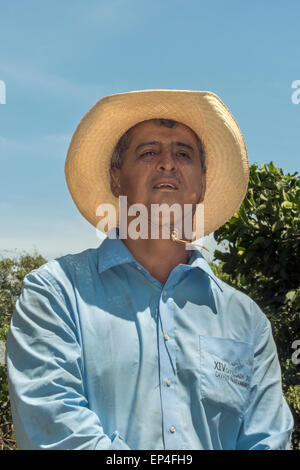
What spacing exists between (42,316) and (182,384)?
21.8 inches

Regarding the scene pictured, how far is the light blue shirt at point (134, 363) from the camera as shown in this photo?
1.88 metres

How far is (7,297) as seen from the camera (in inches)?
344

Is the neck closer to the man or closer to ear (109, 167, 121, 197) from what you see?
the man

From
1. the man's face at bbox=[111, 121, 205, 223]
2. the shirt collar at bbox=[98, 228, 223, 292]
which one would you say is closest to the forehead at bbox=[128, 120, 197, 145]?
the man's face at bbox=[111, 121, 205, 223]

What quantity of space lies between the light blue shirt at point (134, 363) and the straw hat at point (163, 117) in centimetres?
59

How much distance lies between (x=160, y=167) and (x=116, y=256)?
0.41m

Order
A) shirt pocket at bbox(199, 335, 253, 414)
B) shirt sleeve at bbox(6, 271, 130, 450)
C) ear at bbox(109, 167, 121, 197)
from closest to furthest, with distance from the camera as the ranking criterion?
shirt sleeve at bbox(6, 271, 130, 450)
shirt pocket at bbox(199, 335, 253, 414)
ear at bbox(109, 167, 121, 197)

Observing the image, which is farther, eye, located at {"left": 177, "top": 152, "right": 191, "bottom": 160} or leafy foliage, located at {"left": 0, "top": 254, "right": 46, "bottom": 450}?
leafy foliage, located at {"left": 0, "top": 254, "right": 46, "bottom": 450}

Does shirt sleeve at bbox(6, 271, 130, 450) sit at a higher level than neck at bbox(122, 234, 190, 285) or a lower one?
lower

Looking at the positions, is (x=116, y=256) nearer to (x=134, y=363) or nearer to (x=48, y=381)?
(x=134, y=363)

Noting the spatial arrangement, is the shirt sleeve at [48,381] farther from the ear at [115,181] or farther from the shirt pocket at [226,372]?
the ear at [115,181]

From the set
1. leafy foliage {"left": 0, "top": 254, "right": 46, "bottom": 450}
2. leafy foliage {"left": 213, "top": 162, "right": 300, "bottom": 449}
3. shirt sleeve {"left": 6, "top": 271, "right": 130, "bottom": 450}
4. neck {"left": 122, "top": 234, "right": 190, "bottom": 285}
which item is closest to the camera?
shirt sleeve {"left": 6, "top": 271, "right": 130, "bottom": 450}

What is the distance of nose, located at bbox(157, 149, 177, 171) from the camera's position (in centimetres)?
236
